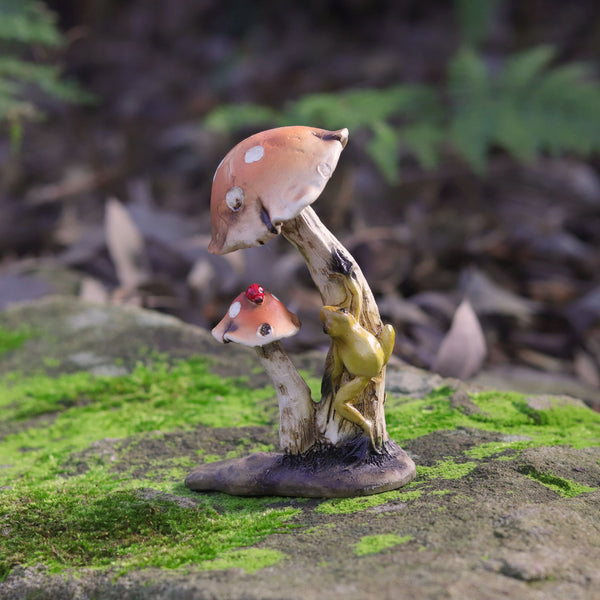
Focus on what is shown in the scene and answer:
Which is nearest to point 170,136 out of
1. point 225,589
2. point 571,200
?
point 571,200

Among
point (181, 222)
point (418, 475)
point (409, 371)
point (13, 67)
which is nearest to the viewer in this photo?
point (418, 475)

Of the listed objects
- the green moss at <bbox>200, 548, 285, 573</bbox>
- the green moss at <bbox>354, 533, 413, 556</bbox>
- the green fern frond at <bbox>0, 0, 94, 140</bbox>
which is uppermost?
the green fern frond at <bbox>0, 0, 94, 140</bbox>

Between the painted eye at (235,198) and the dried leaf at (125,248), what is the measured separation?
6.95 ft

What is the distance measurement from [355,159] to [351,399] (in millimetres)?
3614

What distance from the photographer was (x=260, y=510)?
1.54 metres

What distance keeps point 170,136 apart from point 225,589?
5128mm

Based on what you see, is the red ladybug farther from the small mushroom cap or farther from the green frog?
the green frog

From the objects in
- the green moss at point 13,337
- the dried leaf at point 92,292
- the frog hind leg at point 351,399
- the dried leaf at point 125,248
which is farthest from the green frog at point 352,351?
the dried leaf at point 125,248

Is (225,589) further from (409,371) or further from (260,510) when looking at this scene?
(409,371)

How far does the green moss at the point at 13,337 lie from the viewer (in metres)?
2.76

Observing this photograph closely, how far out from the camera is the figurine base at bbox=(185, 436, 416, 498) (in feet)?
5.08

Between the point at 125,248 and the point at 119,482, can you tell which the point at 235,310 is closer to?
the point at 119,482

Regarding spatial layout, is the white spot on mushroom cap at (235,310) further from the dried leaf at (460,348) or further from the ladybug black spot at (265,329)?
the dried leaf at (460,348)

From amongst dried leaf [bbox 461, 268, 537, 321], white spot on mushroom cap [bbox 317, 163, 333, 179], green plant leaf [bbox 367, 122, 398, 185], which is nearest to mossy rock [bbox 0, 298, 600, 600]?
white spot on mushroom cap [bbox 317, 163, 333, 179]
